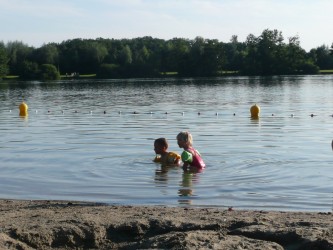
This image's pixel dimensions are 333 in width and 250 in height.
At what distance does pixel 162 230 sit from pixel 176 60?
14612 cm

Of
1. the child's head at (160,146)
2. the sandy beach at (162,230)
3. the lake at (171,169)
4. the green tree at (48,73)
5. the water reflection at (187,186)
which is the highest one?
the green tree at (48,73)

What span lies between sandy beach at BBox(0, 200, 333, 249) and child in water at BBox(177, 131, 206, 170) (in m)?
5.16

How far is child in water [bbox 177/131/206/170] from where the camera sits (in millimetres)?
15305

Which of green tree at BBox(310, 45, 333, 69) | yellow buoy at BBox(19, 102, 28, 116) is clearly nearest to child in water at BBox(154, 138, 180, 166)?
yellow buoy at BBox(19, 102, 28, 116)

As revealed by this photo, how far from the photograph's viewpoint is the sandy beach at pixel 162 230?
7797 millimetres

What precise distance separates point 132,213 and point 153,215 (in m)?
0.47

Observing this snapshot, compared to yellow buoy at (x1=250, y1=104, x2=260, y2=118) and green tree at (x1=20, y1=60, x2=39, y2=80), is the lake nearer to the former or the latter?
yellow buoy at (x1=250, y1=104, x2=260, y2=118)

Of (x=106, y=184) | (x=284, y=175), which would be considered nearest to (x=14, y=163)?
(x=106, y=184)

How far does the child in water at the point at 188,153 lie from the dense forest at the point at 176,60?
126 m

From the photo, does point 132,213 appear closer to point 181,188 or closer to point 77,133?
point 181,188

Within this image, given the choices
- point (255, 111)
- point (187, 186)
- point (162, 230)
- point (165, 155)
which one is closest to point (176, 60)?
point (255, 111)

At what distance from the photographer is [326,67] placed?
526 ft

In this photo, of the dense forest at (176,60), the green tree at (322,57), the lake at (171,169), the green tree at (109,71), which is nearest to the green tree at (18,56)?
the dense forest at (176,60)

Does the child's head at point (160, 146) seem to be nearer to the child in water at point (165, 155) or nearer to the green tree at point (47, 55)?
the child in water at point (165, 155)
